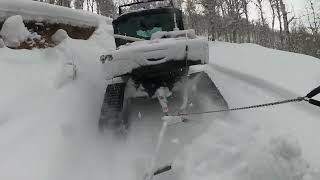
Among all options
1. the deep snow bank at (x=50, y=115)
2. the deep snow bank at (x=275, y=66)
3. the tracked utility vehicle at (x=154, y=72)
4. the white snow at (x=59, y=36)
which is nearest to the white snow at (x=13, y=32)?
the deep snow bank at (x=50, y=115)

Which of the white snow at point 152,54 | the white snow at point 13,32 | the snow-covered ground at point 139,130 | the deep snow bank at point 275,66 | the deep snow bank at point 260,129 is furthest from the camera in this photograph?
the white snow at point 13,32

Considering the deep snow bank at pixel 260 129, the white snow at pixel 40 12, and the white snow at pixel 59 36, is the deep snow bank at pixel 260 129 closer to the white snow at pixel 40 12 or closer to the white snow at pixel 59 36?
the white snow at pixel 59 36

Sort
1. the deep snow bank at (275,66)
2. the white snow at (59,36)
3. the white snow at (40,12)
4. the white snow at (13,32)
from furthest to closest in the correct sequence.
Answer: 1. the white snow at (59,36)
2. the white snow at (40,12)
3. the white snow at (13,32)
4. the deep snow bank at (275,66)

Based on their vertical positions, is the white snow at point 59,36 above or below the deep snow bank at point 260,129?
above

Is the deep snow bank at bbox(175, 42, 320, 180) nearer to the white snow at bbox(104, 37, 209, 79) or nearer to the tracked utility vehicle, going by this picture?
the tracked utility vehicle

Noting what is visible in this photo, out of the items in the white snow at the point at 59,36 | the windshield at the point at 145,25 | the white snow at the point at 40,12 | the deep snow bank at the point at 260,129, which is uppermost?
the white snow at the point at 40,12

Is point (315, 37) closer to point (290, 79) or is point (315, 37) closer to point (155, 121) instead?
point (290, 79)

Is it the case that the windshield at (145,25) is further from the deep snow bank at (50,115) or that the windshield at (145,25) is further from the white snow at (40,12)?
the white snow at (40,12)

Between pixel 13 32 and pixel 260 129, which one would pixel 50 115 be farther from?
A: pixel 13 32

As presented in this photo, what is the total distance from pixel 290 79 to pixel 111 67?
12.3 feet

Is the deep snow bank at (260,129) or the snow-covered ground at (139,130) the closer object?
the deep snow bank at (260,129)

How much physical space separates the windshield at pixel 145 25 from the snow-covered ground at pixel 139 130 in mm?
1133

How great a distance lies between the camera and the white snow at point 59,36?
33.1 feet

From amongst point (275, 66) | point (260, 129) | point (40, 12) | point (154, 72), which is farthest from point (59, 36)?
point (260, 129)
